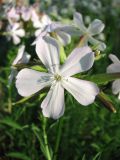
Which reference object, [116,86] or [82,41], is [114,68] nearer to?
[116,86]

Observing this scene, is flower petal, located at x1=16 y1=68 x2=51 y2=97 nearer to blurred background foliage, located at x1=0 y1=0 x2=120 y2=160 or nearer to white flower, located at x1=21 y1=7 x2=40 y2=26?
blurred background foliage, located at x1=0 y1=0 x2=120 y2=160

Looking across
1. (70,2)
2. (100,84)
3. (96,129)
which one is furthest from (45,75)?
(70,2)

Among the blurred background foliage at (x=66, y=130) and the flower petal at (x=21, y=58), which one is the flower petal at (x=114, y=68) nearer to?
the flower petal at (x=21, y=58)

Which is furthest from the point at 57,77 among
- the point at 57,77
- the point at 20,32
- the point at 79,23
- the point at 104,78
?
the point at 20,32

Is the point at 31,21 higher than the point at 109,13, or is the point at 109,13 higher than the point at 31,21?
the point at 31,21

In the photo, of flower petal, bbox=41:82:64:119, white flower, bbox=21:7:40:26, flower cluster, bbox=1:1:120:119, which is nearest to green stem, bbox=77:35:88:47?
flower cluster, bbox=1:1:120:119

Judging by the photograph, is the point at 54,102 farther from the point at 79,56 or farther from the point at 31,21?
the point at 31,21

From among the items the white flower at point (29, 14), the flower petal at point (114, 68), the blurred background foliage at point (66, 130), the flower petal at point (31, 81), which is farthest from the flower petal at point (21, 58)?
the white flower at point (29, 14)
